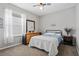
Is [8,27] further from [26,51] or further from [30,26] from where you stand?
[26,51]

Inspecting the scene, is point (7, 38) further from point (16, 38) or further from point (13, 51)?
point (13, 51)

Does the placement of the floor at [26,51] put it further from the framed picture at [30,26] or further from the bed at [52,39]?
the framed picture at [30,26]

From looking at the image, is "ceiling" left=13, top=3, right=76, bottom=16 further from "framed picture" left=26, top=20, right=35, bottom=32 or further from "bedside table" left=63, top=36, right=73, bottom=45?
"bedside table" left=63, top=36, right=73, bottom=45

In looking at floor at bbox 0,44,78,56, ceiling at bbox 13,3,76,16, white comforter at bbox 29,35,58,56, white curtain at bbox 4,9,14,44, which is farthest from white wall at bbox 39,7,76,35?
white curtain at bbox 4,9,14,44

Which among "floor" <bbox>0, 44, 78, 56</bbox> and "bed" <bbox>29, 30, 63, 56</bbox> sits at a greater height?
"bed" <bbox>29, 30, 63, 56</bbox>

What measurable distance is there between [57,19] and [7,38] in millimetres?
1061

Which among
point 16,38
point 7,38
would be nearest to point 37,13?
point 16,38

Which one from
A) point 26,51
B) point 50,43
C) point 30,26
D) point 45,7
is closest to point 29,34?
point 30,26

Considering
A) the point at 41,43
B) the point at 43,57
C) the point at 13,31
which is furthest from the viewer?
the point at 41,43

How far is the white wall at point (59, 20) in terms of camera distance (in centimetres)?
132

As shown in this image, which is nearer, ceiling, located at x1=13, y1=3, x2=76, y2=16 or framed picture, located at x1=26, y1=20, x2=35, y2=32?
ceiling, located at x1=13, y1=3, x2=76, y2=16

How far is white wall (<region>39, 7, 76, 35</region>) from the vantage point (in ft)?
4.33

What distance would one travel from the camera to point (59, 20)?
1.44 metres

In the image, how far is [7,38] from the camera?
1.31m
